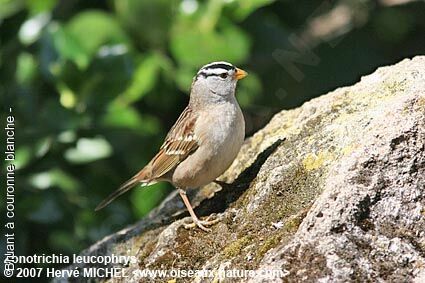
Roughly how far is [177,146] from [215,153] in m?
0.33

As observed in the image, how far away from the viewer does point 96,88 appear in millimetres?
5910

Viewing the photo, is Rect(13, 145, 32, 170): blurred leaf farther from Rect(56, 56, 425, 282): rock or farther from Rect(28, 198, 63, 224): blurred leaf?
Rect(56, 56, 425, 282): rock

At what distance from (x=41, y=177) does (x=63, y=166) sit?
0.18 metres

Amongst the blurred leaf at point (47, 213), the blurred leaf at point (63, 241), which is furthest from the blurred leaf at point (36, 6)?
the blurred leaf at point (63, 241)

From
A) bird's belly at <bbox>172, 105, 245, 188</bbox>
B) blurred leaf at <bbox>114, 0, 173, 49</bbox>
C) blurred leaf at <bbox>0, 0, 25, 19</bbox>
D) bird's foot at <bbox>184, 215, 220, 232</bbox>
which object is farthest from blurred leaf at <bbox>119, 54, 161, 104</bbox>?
bird's foot at <bbox>184, 215, 220, 232</bbox>

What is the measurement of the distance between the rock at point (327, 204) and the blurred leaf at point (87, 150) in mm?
1251

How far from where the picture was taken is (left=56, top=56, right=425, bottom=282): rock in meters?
3.43

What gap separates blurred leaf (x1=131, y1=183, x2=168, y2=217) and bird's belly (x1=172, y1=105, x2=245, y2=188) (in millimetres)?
1473

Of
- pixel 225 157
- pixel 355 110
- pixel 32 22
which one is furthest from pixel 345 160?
pixel 32 22

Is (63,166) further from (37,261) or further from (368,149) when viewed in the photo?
(368,149)

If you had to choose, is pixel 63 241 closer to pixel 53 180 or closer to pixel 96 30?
pixel 53 180

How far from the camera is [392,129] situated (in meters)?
3.75

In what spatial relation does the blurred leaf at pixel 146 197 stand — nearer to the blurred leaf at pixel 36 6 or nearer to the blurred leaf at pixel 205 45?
the blurred leaf at pixel 205 45

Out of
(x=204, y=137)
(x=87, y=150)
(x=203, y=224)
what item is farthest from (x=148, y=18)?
(x=203, y=224)
